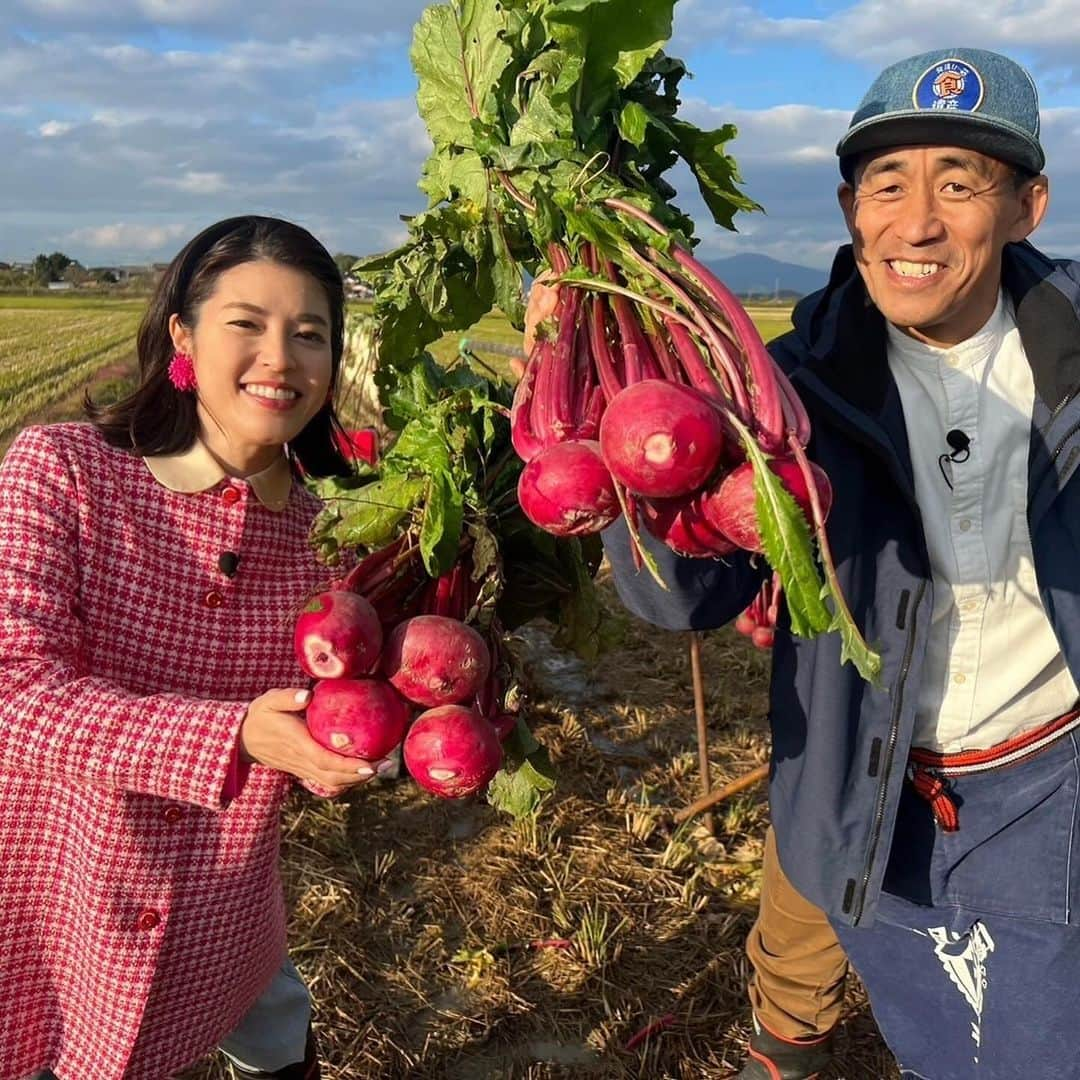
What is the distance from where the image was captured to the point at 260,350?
6.26 ft

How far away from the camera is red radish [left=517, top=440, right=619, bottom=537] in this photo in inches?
58.0

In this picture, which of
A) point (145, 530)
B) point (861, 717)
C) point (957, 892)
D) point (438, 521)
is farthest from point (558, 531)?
point (957, 892)

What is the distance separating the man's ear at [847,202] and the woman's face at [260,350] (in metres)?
1.26

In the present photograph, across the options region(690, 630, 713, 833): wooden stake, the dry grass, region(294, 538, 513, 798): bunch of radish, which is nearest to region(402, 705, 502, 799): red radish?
region(294, 538, 513, 798): bunch of radish

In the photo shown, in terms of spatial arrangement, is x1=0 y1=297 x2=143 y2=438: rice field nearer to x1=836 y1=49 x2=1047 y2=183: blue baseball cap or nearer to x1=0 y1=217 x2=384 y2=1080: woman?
x1=0 y1=217 x2=384 y2=1080: woman

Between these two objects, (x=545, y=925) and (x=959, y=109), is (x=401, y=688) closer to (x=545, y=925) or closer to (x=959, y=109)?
(x=959, y=109)

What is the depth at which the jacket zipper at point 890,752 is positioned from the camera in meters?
2.15

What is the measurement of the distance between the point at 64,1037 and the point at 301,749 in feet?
3.63

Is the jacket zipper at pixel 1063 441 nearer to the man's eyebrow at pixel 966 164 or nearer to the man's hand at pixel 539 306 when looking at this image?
the man's eyebrow at pixel 966 164

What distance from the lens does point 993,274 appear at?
2.16m

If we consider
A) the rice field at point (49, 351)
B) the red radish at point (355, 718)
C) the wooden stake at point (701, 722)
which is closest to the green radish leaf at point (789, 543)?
the red radish at point (355, 718)

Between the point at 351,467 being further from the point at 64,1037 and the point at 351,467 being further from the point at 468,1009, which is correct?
the point at 468,1009

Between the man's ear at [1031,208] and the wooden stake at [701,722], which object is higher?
the man's ear at [1031,208]

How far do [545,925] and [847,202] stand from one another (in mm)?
2790
